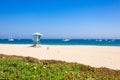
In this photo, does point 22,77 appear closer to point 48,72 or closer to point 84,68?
point 48,72

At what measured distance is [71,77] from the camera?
7.96 m

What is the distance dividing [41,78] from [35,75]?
14.9 inches

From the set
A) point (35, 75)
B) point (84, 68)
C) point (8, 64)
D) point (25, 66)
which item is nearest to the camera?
point (35, 75)

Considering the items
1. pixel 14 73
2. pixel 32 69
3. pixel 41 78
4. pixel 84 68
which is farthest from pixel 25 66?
pixel 84 68

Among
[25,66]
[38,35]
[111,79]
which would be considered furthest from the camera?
[38,35]

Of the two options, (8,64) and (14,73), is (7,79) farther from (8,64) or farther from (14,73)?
(8,64)

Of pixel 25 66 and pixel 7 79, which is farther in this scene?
pixel 25 66

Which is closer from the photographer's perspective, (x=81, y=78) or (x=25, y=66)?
(x=81, y=78)

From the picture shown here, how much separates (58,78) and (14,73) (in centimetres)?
141

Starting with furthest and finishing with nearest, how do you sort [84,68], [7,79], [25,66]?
[84,68] → [25,66] → [7,79]

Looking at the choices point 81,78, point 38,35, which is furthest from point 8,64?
point 38,35

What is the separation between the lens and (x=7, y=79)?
7359mm

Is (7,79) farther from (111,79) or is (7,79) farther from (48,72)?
(111,79)

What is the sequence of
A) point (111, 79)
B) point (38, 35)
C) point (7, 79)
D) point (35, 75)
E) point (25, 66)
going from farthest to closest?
point (38, 35) → point (25, 66) → point (111, 79) → point (35, 75) → point (7, 79)
